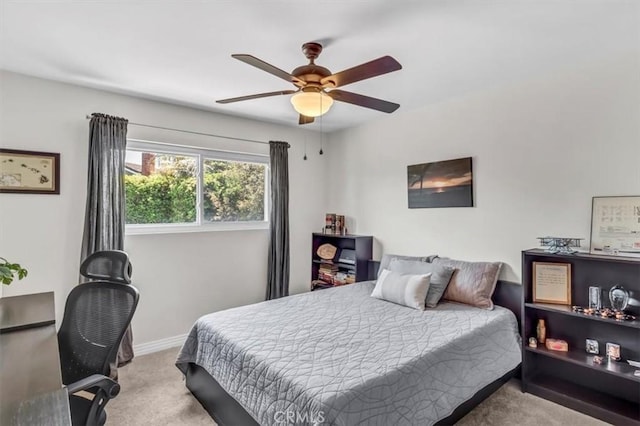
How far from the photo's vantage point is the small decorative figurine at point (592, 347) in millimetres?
2287

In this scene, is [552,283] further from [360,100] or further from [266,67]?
[266,67]

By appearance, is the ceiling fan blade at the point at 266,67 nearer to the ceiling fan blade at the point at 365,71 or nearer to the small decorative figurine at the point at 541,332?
the ceiling fan blade at the point at 365,71

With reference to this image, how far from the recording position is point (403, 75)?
102 inches

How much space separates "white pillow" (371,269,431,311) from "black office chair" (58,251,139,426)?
1992mm

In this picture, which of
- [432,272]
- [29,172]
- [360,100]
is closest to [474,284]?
[432,272]

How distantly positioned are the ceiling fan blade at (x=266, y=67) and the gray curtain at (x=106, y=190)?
76.9 inches

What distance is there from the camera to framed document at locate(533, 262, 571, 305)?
7.90 feet

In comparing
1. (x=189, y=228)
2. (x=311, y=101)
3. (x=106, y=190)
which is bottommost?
(x=189, y=228)

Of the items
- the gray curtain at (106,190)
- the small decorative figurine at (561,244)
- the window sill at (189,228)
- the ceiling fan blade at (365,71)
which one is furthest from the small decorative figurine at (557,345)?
the gray curtain at (106,190)

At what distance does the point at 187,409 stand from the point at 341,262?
233cm

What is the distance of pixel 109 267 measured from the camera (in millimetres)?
1734

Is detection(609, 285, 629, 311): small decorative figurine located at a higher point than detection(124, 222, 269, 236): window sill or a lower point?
lower

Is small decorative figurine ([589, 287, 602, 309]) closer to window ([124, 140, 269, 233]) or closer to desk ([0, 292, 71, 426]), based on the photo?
desk ([0, 292, 71, 426])

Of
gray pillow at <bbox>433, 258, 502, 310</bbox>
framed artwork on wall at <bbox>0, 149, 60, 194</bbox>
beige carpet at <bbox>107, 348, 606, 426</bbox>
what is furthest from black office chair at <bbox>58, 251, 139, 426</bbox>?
gray pillow at <bbox>433, 258, 502, 310</bbox>
